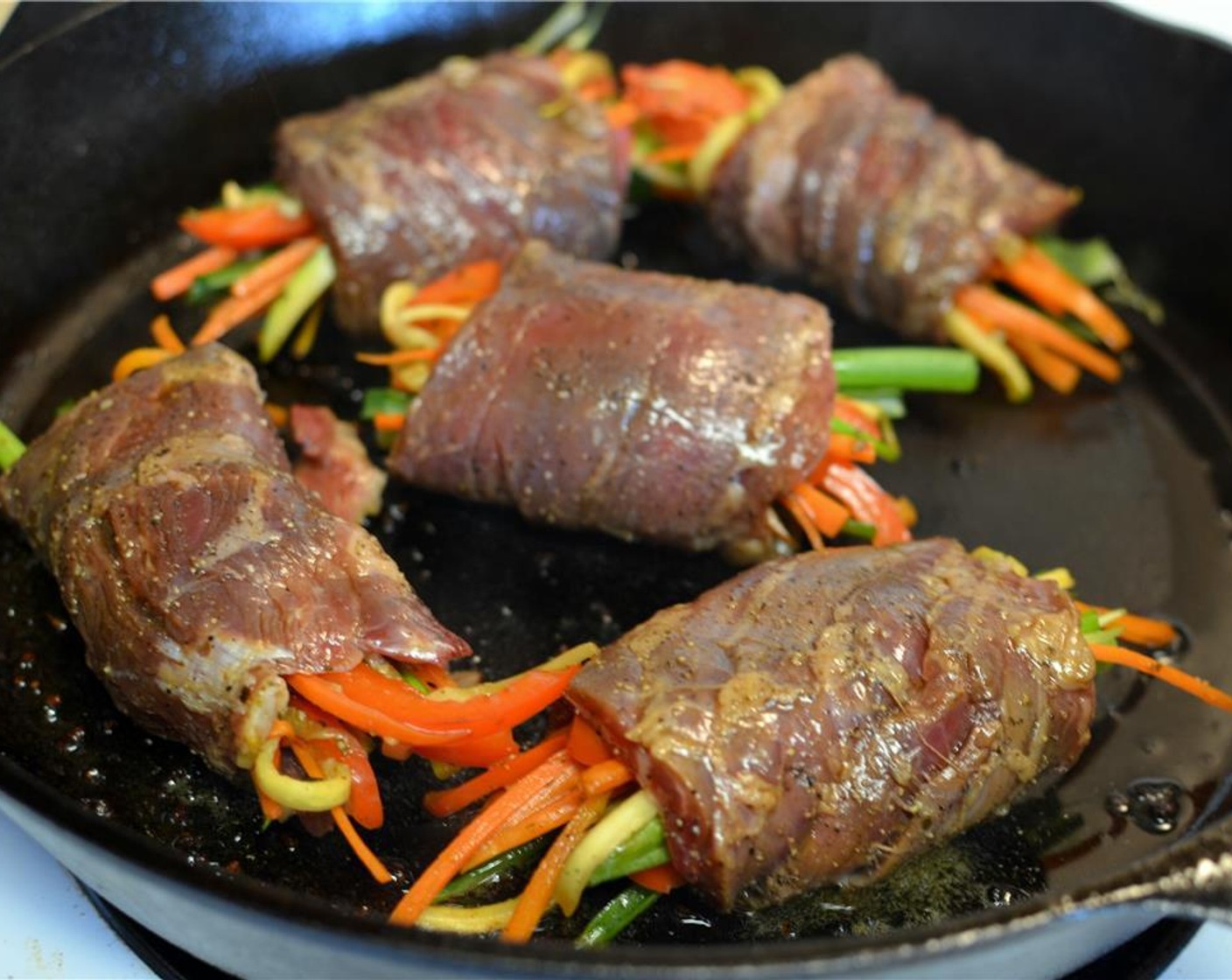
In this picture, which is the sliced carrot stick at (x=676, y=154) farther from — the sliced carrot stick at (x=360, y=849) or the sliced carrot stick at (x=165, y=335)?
the sliced carrot stick at (x=360, y=849)

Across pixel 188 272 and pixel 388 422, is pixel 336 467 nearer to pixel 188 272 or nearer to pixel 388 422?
pixel 388 422

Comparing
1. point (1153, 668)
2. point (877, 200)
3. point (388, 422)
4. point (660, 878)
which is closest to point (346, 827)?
point (660, 878)

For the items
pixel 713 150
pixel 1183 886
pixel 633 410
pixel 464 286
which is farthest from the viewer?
pixel 713 150

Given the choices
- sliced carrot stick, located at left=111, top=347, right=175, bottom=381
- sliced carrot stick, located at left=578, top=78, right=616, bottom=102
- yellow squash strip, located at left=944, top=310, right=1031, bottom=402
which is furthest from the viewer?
sliced carrot stick, located at left=578, top=78, right=616, bottom=102

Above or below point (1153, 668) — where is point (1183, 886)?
above

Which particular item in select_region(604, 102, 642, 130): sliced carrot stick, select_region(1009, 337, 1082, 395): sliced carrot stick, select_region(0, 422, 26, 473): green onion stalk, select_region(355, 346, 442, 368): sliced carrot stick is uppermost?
select_region(604, 102, 642, 130): sliced carrot stick

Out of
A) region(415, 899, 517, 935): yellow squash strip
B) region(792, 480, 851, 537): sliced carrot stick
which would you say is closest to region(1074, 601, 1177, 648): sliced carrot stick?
region(792, 480, 851, 537): sliced carrot stick

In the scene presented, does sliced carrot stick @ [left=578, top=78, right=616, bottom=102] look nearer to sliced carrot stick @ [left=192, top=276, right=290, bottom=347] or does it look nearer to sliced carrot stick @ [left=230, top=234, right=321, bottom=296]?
sliced carrot stick @ [left=230, top=234, right=321, bottom=296]
